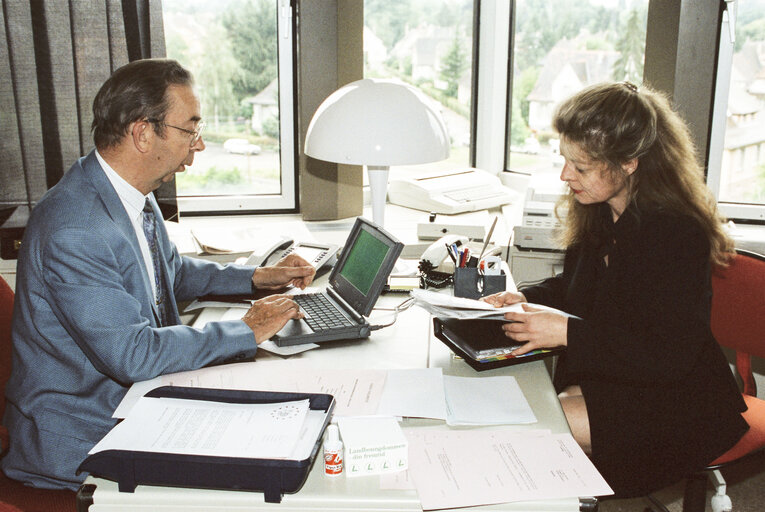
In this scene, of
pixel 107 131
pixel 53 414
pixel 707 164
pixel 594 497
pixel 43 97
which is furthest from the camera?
pixel 707 164

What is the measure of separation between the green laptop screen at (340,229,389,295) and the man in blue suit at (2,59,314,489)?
21cm

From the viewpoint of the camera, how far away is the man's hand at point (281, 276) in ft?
6.29

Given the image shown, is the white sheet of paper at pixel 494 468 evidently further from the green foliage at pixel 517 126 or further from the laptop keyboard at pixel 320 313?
the green foliage at pixel 517 126

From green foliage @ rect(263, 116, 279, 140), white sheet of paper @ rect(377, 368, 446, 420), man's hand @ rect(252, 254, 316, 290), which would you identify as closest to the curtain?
green foliage @ rect(263, 116, 279, 140)

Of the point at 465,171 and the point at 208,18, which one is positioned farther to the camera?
the point at 465,171

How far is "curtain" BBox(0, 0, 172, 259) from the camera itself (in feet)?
7.44

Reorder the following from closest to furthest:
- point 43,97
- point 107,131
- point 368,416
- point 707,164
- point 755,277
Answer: point 368,416, point 107,131, point 755,277, point 43,97, point 707,164

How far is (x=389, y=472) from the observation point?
1.09m

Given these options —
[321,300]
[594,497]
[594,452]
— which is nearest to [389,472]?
[594,497]

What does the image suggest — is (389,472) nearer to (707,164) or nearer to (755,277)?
(755,277)

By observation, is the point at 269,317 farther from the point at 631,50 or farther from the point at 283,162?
the point at 631,50

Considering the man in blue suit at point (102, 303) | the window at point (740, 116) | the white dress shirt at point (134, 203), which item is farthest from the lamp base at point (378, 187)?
the window at point (740, 116)

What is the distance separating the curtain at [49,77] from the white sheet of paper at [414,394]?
1.54m

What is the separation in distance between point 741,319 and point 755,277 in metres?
0.12
